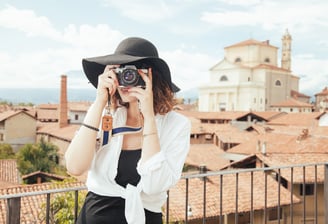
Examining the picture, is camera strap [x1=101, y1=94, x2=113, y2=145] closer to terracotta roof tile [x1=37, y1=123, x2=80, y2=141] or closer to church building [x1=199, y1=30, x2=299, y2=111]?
terracotta roof tile [x1=37, y1=123, x2=80, y2=141]

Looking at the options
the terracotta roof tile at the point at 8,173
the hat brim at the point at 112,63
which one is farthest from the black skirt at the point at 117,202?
the terracotta roof tile at the point at 8,173

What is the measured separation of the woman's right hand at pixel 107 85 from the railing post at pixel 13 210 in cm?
A: 62

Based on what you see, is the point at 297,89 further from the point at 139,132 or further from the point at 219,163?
the point at 139,132

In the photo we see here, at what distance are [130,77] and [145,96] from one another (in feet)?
0.32

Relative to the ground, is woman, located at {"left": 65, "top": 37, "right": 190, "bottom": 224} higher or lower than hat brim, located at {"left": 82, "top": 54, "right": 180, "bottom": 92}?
lower

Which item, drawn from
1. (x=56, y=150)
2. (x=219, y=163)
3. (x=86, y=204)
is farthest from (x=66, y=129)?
(x=86, y=204)

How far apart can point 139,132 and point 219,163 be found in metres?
19.4

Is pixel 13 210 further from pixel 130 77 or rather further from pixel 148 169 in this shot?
pixel 130 77

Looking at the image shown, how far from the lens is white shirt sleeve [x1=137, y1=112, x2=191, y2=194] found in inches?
55.7

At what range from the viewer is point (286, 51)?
6166 centimetres

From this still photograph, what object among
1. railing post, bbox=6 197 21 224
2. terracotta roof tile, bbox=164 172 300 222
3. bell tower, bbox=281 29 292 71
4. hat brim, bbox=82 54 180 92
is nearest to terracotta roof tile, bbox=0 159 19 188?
terracotta roof tile, bbox=164 172 300 222

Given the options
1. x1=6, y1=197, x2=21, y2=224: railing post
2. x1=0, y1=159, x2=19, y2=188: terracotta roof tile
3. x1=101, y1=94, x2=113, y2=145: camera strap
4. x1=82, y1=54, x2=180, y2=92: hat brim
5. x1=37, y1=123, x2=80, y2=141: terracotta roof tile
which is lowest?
x1=0, y1=159, x2=19, y2=188: terracotta roof tile

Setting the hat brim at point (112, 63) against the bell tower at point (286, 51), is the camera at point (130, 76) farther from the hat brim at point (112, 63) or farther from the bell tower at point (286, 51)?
the bell tower at point (286, 51)

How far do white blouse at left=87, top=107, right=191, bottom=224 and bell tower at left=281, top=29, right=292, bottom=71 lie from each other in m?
63.4
